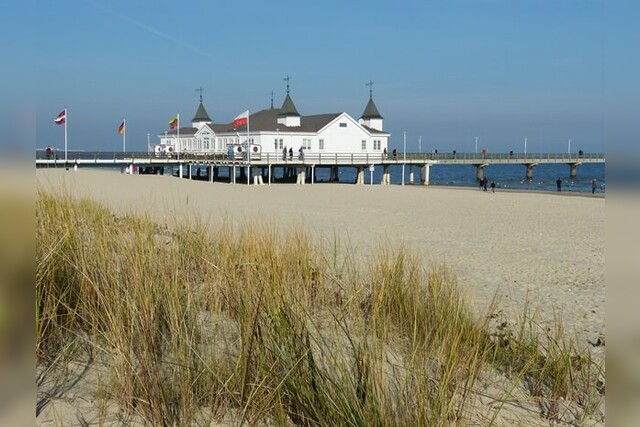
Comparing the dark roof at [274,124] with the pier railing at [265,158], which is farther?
the dark roof at [274,124]

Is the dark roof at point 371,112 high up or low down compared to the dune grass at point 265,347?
up

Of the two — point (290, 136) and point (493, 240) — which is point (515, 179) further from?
point (493, 240)

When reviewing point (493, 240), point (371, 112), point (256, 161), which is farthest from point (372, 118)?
point (493, 240)

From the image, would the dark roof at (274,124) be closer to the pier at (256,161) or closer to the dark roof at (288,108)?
the dark roof at (288,108)

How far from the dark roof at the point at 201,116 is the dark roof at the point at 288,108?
16.8 meters

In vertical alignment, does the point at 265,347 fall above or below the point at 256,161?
below

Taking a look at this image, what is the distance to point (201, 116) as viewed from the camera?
244 ft

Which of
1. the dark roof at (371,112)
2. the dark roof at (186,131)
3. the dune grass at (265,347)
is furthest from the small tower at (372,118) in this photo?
the dune grass at (265,347)

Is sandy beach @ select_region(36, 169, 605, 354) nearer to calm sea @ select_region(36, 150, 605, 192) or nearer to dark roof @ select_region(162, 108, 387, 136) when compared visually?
calm sea @ select_region(36, 150, 605, 192)

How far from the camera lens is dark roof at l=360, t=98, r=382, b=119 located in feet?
211

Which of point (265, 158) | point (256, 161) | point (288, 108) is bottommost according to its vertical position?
point (256, 161)

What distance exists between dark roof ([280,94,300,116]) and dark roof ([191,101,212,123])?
16.8 meters

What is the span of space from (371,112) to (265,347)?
6247 cm

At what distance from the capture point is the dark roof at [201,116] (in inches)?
2908
